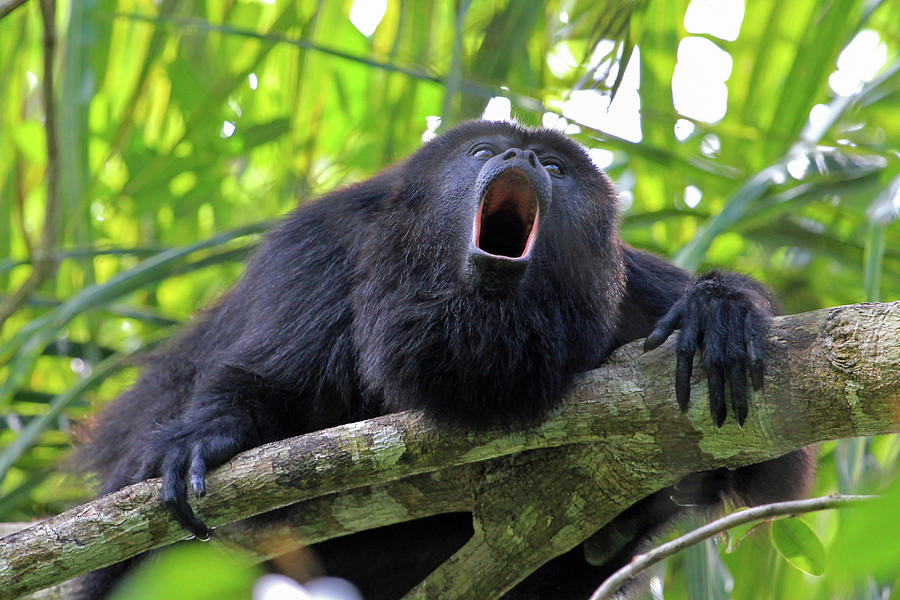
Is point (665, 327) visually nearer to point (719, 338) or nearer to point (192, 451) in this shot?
point (719, 338)

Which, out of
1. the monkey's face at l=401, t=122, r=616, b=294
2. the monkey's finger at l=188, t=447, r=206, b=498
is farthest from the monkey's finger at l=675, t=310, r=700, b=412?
the monkey's finger at l=188, t=447, r=206, b=498

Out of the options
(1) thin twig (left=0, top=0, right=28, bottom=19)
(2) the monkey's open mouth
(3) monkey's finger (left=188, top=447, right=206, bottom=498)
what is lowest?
(3) monkey's finger (left=188, top=447, right=206, bottom=498)

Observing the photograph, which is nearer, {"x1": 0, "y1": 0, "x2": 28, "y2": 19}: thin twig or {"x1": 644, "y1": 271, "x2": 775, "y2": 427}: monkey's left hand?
{"x1": 644, "y1": 271, "x2": 775, "y2": 427}: monkey's left hand

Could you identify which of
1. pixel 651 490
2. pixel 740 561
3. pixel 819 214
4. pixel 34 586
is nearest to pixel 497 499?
pixel 651 490

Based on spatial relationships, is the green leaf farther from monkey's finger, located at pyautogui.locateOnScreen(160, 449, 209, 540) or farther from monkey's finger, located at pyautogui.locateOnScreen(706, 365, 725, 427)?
monkey's finger, located at pyautogui.locateOnScreen(160, 449, 209, 540)

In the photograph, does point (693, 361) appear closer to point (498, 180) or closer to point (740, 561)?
point (498, 180)

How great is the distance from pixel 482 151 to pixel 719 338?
733 millimetres

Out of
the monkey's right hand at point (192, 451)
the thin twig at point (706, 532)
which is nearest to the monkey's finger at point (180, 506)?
the monkey's right hand at point (192, 451)

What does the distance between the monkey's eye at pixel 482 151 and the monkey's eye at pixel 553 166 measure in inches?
4.8

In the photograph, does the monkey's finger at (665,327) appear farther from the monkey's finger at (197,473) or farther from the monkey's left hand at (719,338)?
the monkey's finger at (197,473)

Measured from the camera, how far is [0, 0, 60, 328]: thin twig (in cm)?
225

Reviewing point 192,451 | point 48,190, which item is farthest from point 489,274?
point 48,190

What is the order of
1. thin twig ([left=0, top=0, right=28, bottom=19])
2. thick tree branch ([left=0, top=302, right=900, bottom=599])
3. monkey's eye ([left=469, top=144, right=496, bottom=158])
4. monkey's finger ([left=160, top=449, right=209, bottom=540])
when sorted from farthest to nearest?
1. monkey's eye ([left=469, top=144, right=496, bottom=158])
2. thin twig ([left=0, top=0, right=28, bottom=19])
3. monkey's finger ([left=160, top=449, right=209, bottom=540])
4. thick tree branch ([left=0, top=302, right=900, bottom=599])

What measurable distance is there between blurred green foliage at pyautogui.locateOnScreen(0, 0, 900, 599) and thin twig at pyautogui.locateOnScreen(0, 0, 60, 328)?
0.05m
